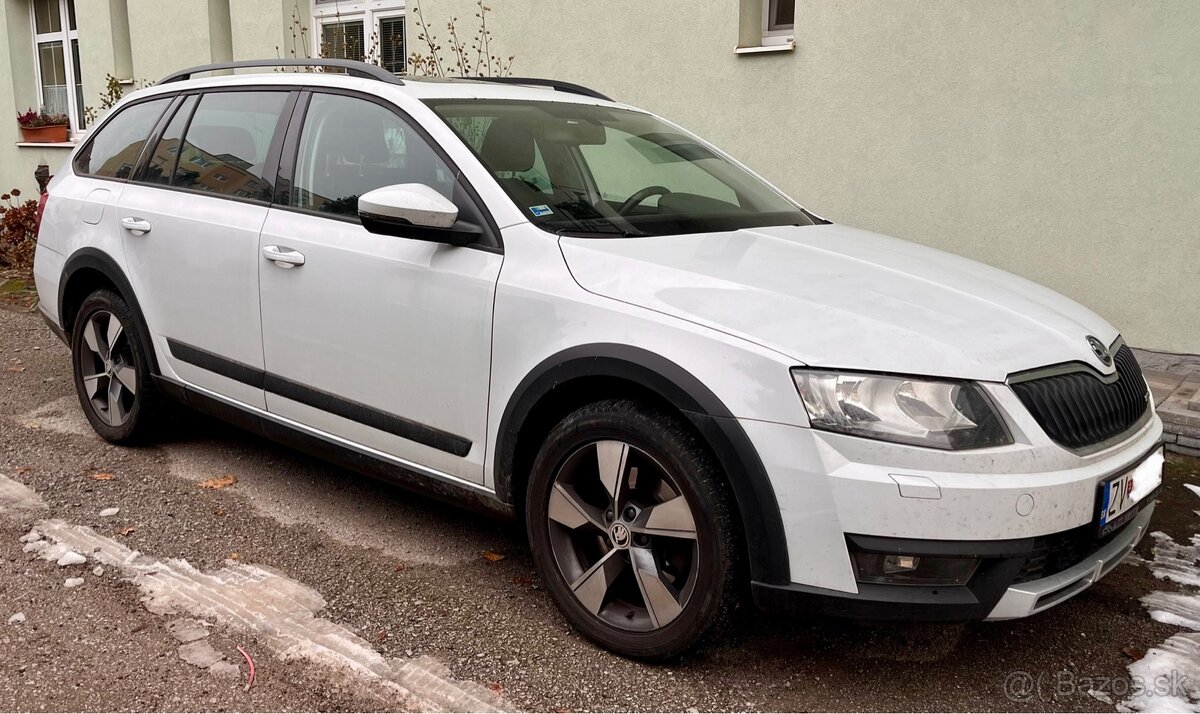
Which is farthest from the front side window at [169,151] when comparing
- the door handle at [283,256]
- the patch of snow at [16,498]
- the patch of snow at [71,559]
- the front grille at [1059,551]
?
the front grille at [1059,551]

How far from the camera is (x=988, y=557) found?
2.38 metres

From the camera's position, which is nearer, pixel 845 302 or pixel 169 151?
pixel 845 302

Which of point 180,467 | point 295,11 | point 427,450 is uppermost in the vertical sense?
point 295,11

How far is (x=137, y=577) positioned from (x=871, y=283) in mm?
2513

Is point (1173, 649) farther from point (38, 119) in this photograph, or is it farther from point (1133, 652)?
point (38, 119)

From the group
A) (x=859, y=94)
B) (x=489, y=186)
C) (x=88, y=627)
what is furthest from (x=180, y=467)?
(x=859, y=94)

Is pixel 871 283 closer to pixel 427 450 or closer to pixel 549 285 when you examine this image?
pixel 549 285

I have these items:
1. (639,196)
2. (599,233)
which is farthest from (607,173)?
(599,233)

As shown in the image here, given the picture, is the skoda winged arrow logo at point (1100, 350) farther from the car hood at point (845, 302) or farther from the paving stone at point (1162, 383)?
the paving stone at point (1162, 383)

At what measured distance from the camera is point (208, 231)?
3883mm

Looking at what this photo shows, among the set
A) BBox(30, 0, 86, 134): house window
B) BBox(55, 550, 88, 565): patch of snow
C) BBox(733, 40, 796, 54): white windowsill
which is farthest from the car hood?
BBox(30, 0, 86, 134): house window

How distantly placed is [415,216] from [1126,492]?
6.95 ft

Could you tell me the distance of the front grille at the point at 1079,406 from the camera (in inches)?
97.8

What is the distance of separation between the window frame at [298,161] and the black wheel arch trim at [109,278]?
103 cm
